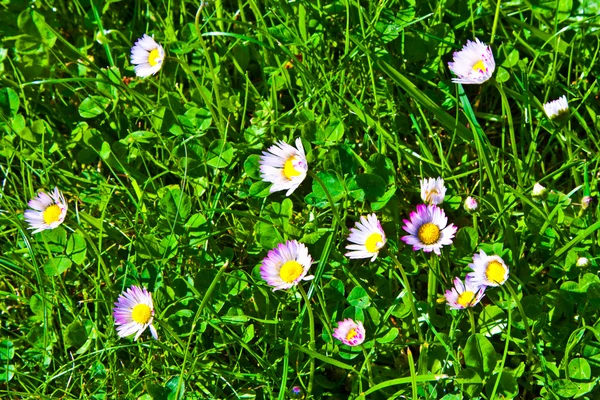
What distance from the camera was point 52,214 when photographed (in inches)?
70.7

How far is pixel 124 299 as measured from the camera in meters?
1.67

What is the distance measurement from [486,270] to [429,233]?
0.15m

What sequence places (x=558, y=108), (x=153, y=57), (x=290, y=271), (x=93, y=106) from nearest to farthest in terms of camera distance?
(x=290, y=271) < (x=558, y=108) < (x=153, y=57) < (x=93, y=106)

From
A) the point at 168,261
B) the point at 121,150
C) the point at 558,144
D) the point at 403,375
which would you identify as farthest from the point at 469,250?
the point at 121,150

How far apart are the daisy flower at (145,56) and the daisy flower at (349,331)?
2.80 feet

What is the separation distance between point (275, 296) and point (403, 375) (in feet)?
1.16

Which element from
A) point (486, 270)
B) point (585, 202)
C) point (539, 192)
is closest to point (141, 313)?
point (486, 270)

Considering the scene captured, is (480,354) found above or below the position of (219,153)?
below

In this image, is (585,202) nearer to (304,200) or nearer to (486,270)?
(486,270)

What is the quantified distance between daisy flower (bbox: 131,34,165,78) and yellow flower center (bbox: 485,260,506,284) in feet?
3.32

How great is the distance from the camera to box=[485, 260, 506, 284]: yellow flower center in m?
1.55

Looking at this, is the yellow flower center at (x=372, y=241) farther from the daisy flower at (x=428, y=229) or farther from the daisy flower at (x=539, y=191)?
the daisy flower at (x=539, y=191)

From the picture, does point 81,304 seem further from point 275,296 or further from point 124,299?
A: point 275,296

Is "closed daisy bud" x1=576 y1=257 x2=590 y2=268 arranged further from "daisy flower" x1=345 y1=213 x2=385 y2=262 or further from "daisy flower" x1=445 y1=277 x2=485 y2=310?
"daisy flower" x1=345 y1=213 x2=385 y2=262
